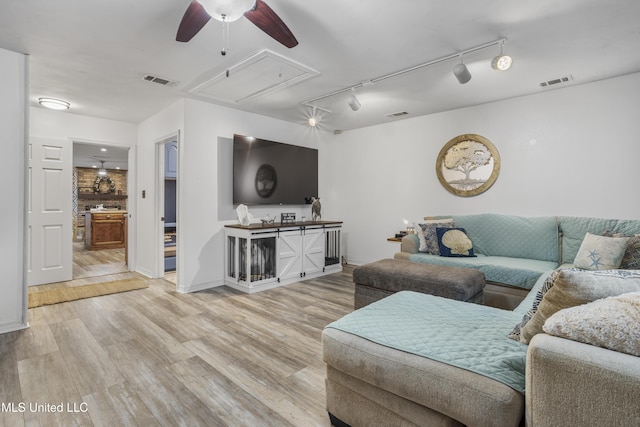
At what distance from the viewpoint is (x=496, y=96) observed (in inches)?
155

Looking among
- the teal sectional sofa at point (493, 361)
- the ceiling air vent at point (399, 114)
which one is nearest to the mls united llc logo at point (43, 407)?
the teal sectional sofa at point (493, 361)

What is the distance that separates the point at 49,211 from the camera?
173 inches

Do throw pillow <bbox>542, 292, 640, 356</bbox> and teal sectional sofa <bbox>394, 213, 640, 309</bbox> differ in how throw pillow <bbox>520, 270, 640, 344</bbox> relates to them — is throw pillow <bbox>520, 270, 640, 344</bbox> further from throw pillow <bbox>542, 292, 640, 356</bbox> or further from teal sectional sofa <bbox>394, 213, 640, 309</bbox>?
teal sectional sofa <bbox>394, 213, 640, 309</bbox>

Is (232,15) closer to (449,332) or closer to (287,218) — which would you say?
(449,332)

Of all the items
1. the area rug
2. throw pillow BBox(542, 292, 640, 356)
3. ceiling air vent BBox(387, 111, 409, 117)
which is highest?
ceiling air vent BBox(387, 111, 409, 117)

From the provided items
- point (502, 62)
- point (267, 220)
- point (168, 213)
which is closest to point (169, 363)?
point (267, 220)

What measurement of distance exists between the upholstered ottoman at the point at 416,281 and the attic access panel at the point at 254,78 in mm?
2129

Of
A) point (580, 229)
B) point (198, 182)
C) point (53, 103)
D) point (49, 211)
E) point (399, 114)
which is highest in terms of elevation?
point (399, 114)

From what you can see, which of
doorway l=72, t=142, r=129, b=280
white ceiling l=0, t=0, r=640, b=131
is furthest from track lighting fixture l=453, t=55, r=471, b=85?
doorway l=72, t=142, r=129, b=280

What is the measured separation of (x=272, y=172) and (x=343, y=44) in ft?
A: 8.20

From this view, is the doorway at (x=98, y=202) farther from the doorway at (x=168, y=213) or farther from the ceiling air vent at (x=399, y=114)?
the ceiling air vent at (x=399, y=114)

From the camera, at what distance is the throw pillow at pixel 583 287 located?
1.08 metres

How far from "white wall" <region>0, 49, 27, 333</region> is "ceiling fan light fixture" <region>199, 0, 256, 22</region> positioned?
2.43 metres

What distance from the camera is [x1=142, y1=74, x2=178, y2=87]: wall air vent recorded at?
331cm
